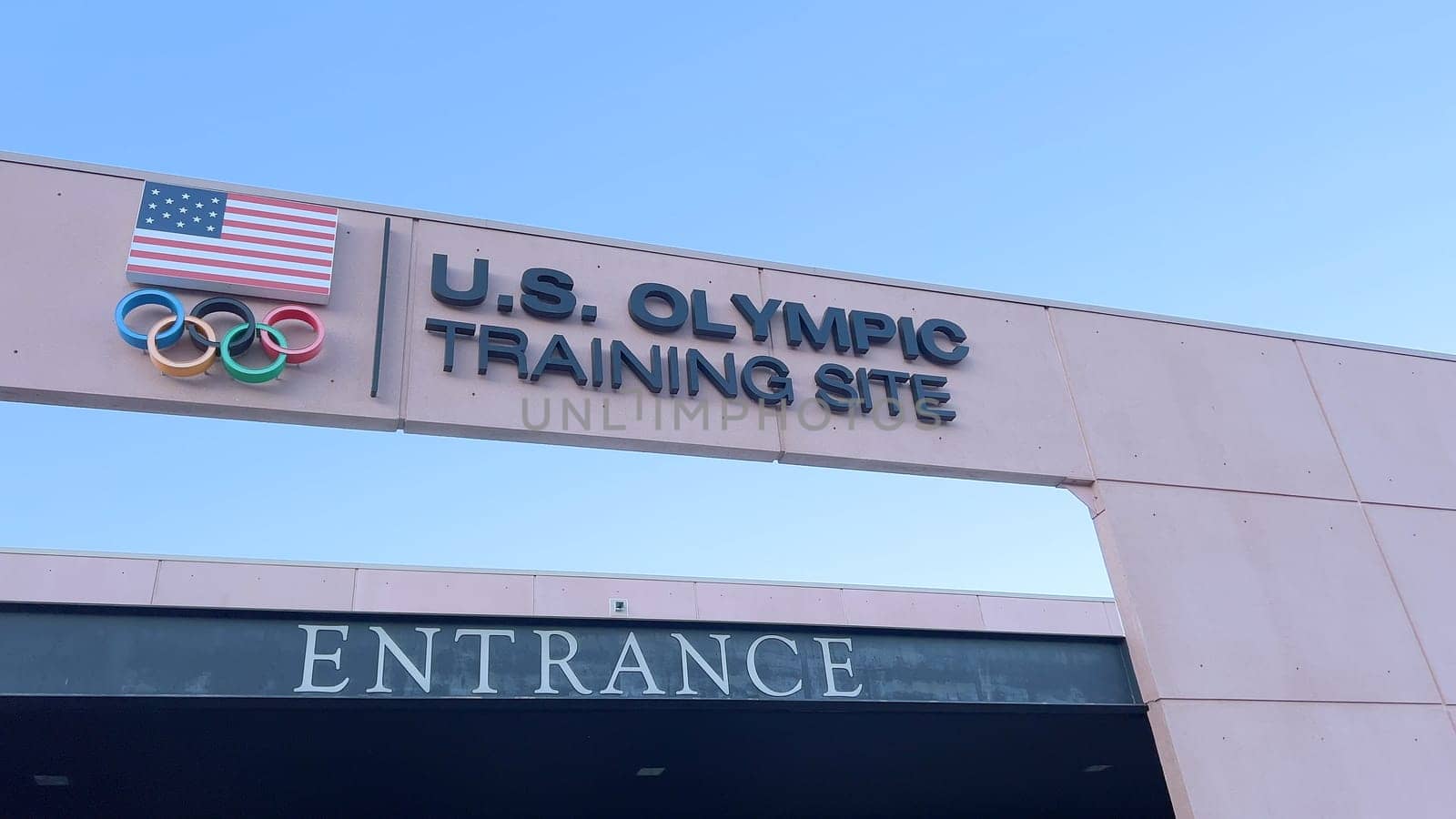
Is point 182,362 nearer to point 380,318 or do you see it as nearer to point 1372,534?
point 380,318

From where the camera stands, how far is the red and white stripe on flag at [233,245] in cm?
668

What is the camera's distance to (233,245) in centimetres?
688

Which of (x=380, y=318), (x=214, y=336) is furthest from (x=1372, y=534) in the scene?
(x=214, y=336)

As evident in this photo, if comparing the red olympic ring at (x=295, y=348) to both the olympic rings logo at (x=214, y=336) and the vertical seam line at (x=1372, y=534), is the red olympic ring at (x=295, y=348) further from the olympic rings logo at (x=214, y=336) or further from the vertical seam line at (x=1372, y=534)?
the vertical seam line at (x=1372, y=534)

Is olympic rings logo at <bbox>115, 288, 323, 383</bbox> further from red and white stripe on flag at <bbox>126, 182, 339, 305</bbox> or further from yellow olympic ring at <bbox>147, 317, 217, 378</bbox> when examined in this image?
red and white stripe on flag at <bbox>126, 182, 339, 305</bbox>

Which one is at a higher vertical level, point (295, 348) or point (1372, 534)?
point (295, 348)

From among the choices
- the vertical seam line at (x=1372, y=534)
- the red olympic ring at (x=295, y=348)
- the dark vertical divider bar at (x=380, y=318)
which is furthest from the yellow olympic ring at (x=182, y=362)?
the vertical seam line at (x=1372, y=534)

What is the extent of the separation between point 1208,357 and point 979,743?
3.77 m

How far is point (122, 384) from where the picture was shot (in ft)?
20.6

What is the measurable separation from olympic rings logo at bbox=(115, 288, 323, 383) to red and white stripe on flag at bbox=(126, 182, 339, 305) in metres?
0.12

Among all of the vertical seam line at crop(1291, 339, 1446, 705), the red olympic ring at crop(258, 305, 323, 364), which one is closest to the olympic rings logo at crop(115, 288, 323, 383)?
the red olympic ring at crop(258, 305, 323, 364)

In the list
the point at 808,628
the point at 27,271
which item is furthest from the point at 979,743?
the point at 27,271

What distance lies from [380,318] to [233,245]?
0.92 metres

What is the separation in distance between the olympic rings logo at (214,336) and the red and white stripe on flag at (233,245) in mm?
119
